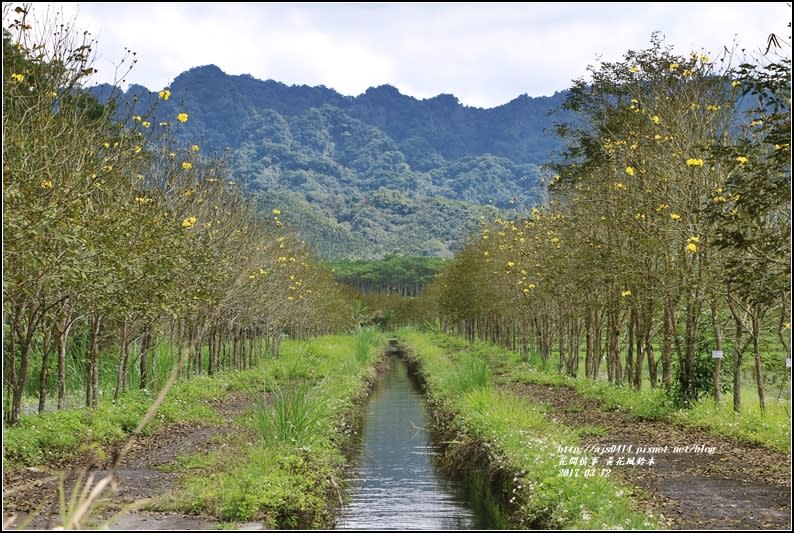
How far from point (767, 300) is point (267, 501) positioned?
6877mm

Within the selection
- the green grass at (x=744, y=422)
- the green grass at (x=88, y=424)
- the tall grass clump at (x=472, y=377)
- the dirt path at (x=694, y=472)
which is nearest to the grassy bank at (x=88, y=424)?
the green grass at (x=88, y=424)

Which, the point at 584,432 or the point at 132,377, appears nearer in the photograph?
the point at 584,432

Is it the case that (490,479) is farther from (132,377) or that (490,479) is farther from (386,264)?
(386,264)

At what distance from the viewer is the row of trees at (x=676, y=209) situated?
11.4m

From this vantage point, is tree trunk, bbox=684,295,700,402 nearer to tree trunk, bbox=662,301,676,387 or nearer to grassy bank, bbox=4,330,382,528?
tree trunk, bbox=662,301,676,387

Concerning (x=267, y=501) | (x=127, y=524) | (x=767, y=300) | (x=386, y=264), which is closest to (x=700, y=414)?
(x=767, y=300)

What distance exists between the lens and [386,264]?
171875 millimetres

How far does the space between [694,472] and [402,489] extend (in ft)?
16.0

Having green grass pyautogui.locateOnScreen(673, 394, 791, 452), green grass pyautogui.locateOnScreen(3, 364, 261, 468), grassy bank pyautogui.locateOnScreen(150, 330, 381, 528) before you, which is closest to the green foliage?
green grass pyautogui.locateOnScreen(3, 364, 261, 468)

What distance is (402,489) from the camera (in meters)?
15.0

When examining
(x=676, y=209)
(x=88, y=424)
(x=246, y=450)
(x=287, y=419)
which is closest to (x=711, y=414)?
(x=676, y=209)

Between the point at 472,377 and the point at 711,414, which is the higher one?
the point at 472,377

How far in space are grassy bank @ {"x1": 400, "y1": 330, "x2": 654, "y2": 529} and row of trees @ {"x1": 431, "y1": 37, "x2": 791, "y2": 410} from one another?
138 inches

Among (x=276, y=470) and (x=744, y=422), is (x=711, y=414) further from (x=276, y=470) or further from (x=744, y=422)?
(x=276, y=470)
